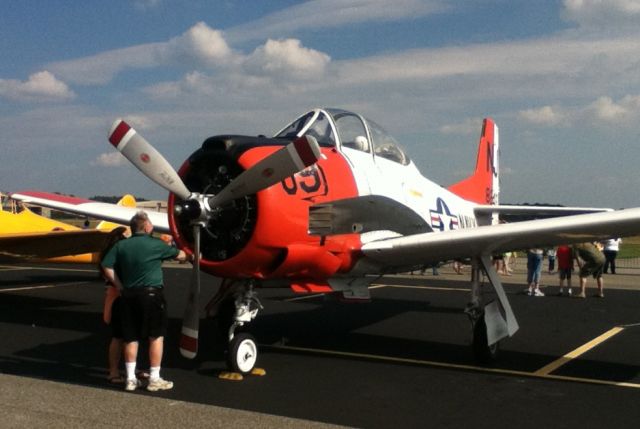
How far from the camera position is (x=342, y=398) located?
6.13 m

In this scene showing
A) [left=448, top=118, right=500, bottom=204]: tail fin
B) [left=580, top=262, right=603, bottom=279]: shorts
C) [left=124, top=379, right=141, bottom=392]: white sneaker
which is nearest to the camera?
[left=124, top=379, right=141, bottom=392]: white sneaker

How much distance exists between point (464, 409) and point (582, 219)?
8.77ft

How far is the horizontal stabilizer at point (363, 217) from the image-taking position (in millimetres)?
6875

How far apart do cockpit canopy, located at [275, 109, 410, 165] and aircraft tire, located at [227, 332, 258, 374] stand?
2.22m

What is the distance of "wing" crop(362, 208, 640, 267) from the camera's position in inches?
279

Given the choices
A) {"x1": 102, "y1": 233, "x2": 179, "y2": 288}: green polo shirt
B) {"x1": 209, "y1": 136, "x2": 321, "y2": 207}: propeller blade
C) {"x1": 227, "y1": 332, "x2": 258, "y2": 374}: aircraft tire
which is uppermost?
{"x1": 209, "y1": 136, "x2": 321, "y2": 207}: propeller blade

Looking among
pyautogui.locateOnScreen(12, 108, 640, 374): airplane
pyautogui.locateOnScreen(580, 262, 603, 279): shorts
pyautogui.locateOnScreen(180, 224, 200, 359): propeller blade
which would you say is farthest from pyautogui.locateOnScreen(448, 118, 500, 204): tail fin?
pyautogui.locateOnScreen(180, 224, 200, 359): propeller blade

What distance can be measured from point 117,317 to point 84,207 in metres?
6.97

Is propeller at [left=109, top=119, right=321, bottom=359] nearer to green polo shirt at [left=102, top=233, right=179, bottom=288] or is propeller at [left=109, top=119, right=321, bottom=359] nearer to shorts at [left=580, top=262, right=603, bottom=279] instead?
green polo shirt at [left=102, top=233, right=179, bottom=288]

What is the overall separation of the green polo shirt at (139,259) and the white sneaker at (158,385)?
0.88m

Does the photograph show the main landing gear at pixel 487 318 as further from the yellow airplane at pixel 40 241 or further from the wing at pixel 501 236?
the yellow airplane at pixel 40 241

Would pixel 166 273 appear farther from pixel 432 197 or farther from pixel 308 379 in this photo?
pixel 308 379

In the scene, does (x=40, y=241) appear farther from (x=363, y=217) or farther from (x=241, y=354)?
(x=363, y=217)

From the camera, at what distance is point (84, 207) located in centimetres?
1291
